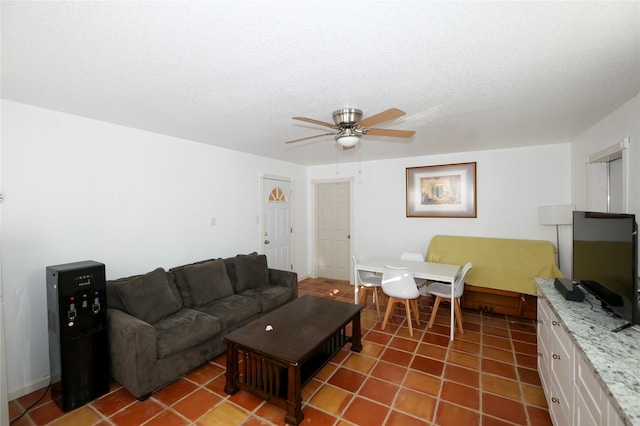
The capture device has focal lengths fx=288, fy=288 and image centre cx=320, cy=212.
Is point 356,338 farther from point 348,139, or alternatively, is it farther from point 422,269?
point 348,139

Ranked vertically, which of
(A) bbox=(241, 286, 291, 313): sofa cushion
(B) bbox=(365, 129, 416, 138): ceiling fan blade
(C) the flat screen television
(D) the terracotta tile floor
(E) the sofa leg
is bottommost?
(D) the terracotta tile floor

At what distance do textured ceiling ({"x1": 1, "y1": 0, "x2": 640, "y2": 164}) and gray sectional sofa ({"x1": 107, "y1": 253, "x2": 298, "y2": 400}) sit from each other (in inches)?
66.1

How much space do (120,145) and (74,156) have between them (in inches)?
16.8

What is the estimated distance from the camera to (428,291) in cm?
363

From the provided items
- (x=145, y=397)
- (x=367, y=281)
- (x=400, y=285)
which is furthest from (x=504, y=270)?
(x=145, y=397)

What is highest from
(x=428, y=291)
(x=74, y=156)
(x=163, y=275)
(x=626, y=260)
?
(x=74, y=156)

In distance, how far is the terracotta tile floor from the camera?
2.09 meters

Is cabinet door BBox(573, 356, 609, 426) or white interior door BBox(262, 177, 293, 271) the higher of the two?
white interior door BBox(262, 177, 293, 271)

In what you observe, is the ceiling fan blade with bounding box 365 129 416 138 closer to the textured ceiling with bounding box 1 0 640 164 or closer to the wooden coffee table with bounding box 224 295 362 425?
the textured ceiling with bounding box 1 0 640 164

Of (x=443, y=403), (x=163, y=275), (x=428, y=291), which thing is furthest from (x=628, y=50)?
(x=163, y=275)

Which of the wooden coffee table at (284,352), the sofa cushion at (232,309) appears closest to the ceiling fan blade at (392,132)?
the wooden coffee table at (284,352)

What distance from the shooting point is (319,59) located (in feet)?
5.48

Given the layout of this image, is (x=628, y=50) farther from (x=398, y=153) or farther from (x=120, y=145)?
(x=120, y=145)

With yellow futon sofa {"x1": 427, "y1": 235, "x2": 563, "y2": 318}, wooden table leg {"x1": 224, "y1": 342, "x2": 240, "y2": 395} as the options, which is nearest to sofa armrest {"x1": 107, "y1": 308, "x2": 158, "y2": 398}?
wooden table leg {"x1": 224, "y1": 342, "x2": 240, "y2": 395}
